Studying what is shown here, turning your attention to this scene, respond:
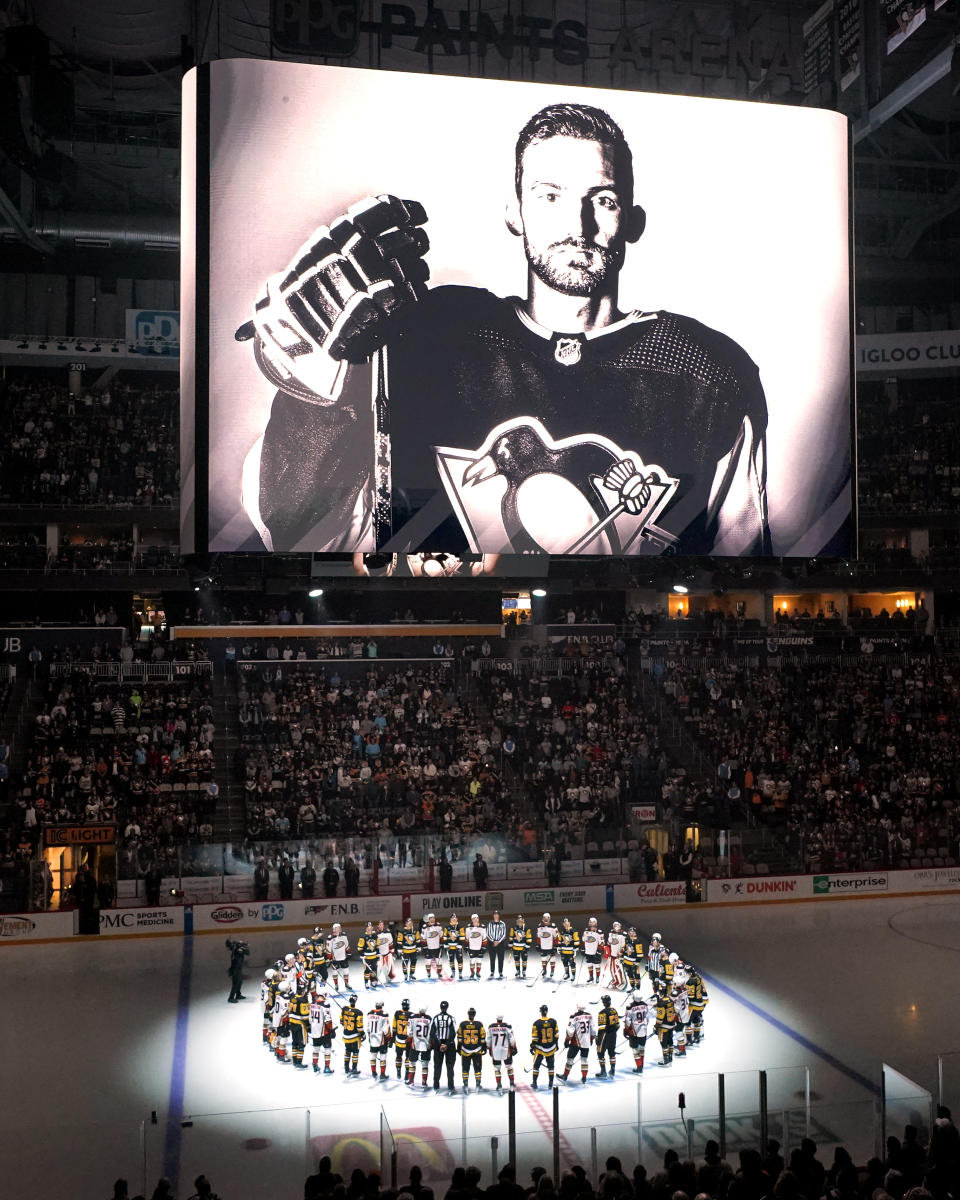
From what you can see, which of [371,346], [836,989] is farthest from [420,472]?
[836,989]

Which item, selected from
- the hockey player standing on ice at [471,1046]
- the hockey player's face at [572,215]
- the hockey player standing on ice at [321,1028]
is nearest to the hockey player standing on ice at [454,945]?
the hockey player standing on ice at [321,1028]

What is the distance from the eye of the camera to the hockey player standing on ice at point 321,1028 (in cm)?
1748

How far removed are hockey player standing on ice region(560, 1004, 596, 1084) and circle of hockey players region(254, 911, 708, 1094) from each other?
17 mm

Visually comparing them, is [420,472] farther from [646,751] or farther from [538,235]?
A: [646,751]

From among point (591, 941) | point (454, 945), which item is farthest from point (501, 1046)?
point (454, 945)

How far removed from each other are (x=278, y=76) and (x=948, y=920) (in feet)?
64.5

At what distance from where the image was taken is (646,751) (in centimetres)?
3123

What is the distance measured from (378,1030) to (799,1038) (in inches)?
229

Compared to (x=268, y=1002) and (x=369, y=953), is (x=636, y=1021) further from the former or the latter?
(x=268, y=1002)

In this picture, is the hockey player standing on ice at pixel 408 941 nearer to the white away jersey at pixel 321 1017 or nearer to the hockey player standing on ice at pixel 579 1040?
the white away jersey at pixel 321 1017

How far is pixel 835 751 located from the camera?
104 ft

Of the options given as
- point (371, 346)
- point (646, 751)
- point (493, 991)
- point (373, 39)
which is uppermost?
point (373, 39)

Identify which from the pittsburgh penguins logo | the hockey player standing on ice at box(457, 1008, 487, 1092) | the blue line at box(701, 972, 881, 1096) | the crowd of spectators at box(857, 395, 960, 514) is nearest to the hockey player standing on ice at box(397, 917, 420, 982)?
the hockey player standing on ice at box(457, 1008, 487, 1092)

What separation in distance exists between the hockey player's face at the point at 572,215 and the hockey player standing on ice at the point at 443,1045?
32.3ft
